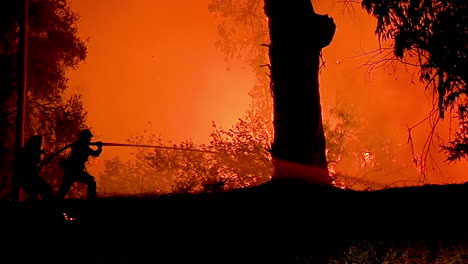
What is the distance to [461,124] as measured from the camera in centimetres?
1377

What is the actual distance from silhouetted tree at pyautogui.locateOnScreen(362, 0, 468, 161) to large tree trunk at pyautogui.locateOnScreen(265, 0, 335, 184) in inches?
56.0

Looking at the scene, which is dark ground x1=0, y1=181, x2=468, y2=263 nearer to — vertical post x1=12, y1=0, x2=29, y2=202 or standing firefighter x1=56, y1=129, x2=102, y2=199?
standing firefighter x1=56, y1=129, x2=102, y2=199

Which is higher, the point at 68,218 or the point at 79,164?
the point at 79,164

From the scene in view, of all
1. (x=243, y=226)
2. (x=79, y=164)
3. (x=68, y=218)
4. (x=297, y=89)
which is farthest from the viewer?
(x=79, y=164)

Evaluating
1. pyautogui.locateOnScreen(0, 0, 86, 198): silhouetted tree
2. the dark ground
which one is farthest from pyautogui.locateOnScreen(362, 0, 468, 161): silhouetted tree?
pyautogui.locateOnScreen(0, 0, 86, 198): silhouetted tree

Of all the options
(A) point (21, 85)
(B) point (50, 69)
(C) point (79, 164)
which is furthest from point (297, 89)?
(B) point (50, 69)

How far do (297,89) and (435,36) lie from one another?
10.1 feet

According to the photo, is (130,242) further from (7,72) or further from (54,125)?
(54,125)

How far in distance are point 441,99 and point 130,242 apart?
274 inches

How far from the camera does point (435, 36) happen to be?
8.91 metres

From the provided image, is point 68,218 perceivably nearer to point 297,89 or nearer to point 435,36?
point 297,89

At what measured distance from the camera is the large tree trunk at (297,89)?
8.25 m

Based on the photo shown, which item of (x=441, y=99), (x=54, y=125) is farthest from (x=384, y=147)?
(x=441, y=99)

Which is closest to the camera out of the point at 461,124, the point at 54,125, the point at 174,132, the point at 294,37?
the point at 294,37
